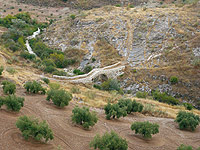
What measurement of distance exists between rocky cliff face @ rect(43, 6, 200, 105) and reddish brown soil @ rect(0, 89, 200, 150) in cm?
1256

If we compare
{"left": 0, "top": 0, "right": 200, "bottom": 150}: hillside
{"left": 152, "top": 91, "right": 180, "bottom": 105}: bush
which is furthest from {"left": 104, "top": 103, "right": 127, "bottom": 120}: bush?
{"left": 152, "top": 91, "right": 180, "bottom": 105}: bush

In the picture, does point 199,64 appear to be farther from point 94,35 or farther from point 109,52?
point 94,35

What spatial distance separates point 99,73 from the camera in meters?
30.2

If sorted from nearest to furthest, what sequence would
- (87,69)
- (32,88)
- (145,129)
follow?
(145,129), (32,88), (87,69)

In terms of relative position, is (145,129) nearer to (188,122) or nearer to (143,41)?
(188,122)

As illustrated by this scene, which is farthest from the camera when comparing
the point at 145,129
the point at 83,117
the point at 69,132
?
the point at 83,117

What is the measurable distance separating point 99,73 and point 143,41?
1106cm

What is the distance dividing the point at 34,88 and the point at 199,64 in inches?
859

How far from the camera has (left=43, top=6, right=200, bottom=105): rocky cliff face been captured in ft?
97.6

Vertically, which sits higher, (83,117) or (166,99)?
(83,117)

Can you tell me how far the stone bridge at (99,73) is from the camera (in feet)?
89.5

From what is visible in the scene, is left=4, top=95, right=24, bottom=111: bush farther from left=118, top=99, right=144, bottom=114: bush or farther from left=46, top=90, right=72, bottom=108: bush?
left=118, top=99, right=144, bottom=114: bush

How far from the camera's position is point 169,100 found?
26266mm

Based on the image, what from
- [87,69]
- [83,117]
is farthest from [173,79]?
[83,117]
